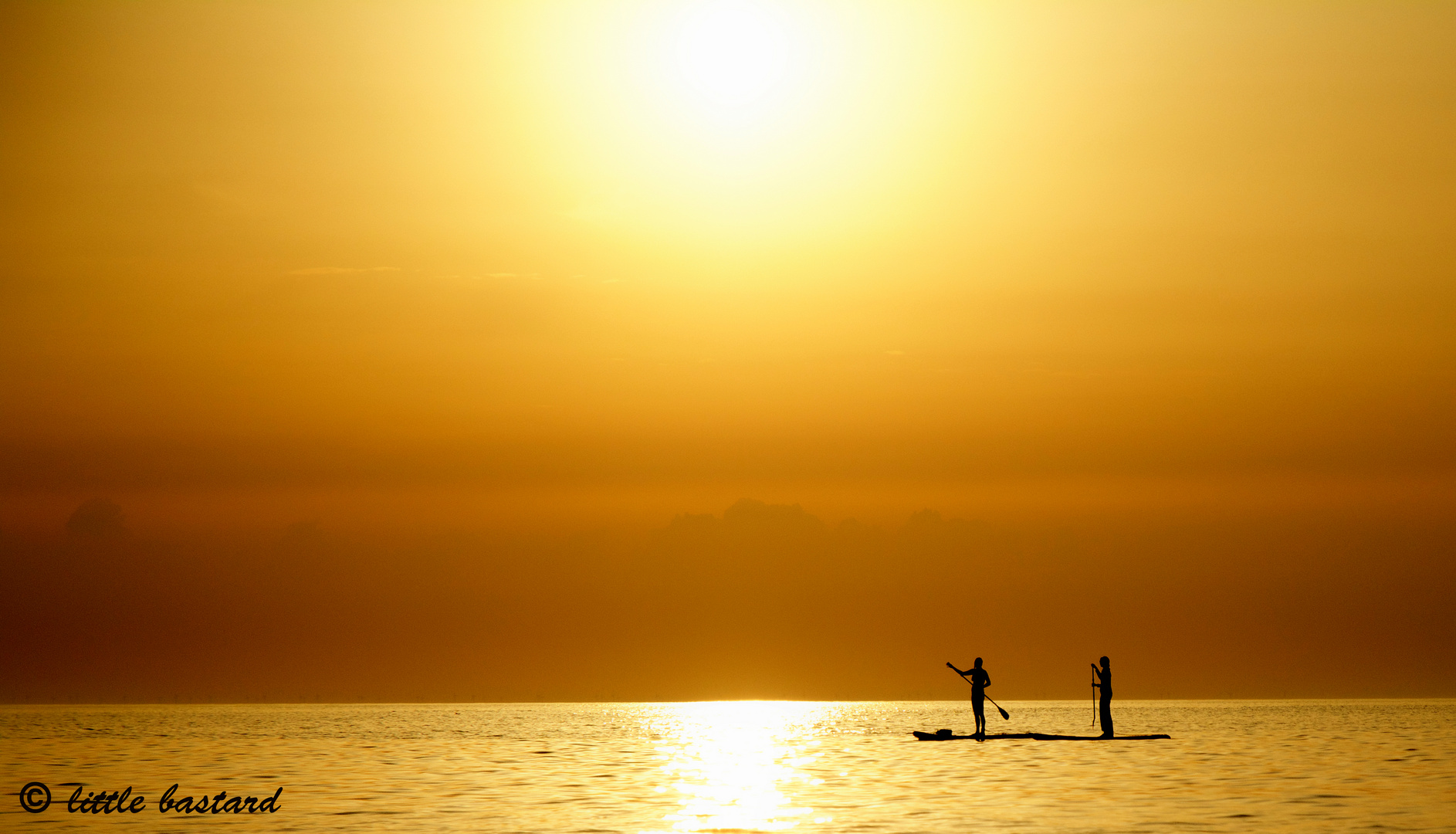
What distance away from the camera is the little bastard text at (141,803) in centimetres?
3175

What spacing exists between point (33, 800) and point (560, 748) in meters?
28.3

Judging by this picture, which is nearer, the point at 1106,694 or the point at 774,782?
the point at 774,782

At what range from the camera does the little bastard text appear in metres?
31.8

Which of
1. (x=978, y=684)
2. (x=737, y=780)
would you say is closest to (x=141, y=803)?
(x=737, y=780)

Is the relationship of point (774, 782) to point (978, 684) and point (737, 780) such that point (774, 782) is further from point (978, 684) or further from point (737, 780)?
point (978, 684)

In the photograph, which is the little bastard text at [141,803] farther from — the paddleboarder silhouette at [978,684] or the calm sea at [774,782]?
the paddleboarder silhouette at [978,684]

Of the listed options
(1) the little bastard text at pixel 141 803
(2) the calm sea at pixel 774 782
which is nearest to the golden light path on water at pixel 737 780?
(2) the calm sea at pixel 774 782

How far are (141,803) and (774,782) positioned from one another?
16536 millimetres

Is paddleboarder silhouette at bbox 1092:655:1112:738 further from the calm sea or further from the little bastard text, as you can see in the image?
the little bastard text

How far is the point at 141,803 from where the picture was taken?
110 feet

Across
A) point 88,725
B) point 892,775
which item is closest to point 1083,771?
point 892,775

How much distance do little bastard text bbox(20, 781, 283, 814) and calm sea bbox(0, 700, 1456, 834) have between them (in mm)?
379

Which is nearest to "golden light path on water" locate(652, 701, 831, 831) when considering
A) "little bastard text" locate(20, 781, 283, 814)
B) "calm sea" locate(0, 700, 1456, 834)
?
"calm sea" locate(0, 700, 1456, 834)

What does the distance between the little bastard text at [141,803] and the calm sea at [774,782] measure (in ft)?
1.24
